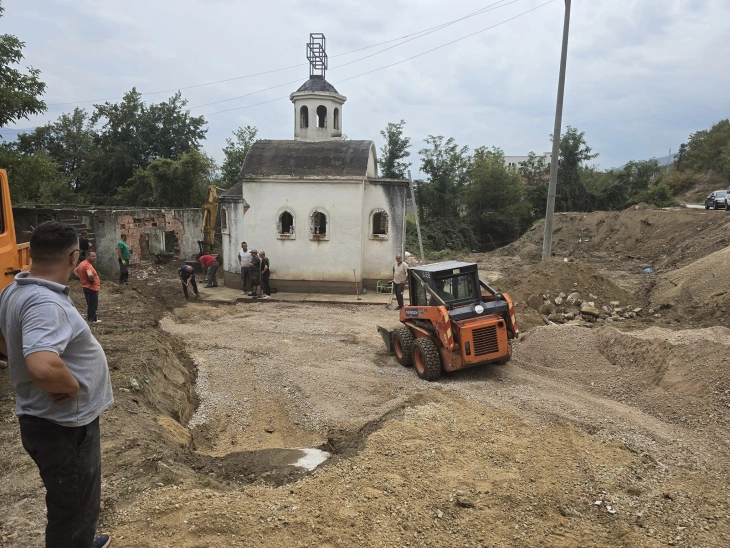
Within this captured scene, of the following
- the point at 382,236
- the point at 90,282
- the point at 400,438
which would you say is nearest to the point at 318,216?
the point at 382,236

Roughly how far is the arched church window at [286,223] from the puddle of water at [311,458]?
13083 mm

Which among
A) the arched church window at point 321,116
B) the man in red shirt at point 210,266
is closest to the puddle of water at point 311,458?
the man in red shirt at point 210,266

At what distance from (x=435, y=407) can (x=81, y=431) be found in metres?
5.20

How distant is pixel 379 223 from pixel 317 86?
268 inches

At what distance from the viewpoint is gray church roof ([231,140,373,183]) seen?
60.4ft

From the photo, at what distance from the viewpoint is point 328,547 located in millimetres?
4027

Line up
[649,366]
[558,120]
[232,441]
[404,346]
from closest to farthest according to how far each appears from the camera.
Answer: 1. [232,441]
2. [649,366]
3. [404,346]
4. [558,120]

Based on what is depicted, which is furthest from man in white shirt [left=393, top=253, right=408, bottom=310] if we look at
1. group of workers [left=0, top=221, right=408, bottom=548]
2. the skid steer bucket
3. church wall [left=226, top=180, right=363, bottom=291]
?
group of workers [left=0, top=221, right=408, bottom=548]

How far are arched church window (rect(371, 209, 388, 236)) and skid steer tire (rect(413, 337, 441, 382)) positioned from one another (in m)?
9.65

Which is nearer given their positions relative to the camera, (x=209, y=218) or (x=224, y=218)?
(x=224, y=218)

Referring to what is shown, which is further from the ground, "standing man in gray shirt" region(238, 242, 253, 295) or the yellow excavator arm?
the yellow excavator arm

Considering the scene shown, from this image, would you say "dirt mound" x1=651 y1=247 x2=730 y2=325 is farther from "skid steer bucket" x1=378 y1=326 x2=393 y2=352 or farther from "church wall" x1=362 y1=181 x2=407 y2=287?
"church wall" x1=362 y1=181 x2=407 y2=287

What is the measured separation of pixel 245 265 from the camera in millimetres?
18047

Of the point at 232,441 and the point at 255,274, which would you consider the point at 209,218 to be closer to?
the point at 255,274
